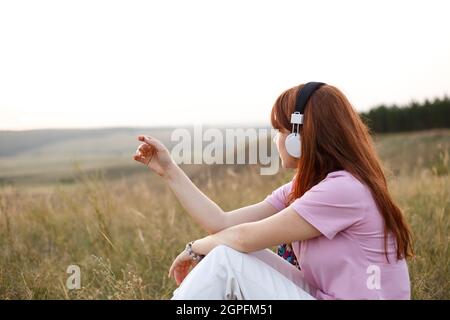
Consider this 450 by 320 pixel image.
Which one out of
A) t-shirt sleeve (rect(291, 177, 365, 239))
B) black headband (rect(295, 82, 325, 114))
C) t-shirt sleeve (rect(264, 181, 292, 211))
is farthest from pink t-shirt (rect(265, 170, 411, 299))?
t-shirt sleeve (rect(264, 181, 292, 211))

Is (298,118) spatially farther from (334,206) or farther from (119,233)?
(119,233)

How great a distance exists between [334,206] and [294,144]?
0.29m

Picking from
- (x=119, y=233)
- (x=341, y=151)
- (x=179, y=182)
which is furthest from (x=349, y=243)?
(x=119, y=233)

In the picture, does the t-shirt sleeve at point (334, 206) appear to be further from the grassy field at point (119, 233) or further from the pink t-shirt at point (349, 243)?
the grassy field at point (119, 233)

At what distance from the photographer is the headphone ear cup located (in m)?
2.11

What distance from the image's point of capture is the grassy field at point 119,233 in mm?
3160

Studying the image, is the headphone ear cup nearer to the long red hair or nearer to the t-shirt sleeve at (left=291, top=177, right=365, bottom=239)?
the long red hair

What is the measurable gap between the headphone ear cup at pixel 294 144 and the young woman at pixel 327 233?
2 centimetres

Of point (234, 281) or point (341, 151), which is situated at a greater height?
point (341, 151)

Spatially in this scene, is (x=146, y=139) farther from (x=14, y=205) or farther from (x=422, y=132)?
(x=422, y=132)

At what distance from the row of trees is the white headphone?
19.2 meters

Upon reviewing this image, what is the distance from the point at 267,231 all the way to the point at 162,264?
1.64 metres

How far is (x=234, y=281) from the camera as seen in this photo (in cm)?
201
